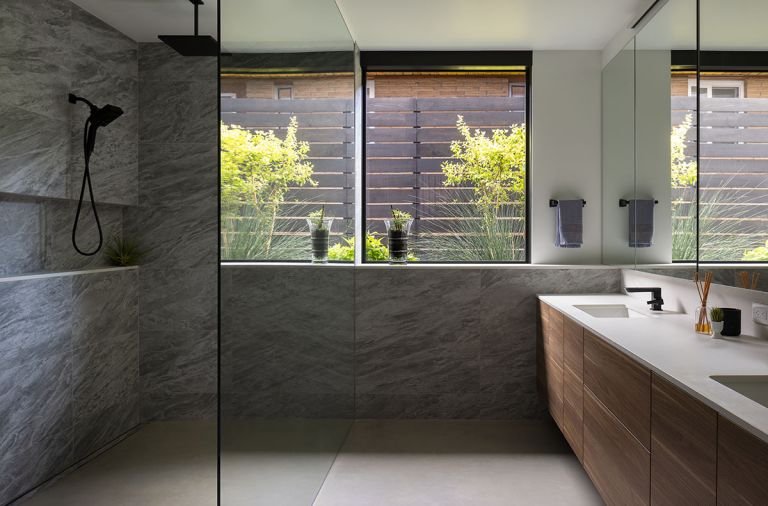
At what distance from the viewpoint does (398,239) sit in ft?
12.0

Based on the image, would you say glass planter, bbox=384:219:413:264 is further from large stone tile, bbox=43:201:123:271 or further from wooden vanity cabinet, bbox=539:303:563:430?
large stone tile, bbox=43:201:123:271

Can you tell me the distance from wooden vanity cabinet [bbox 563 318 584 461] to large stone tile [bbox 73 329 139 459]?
104 inches

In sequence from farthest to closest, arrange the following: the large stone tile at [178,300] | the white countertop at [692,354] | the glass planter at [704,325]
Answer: the large stone tile at [178,300] < the glass planter at [704,325] < the white countertop at [692,354]

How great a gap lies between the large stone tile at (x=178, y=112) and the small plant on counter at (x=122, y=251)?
68 centimetres

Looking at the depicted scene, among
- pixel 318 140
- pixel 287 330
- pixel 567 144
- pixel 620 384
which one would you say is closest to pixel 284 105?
pixel 318 140

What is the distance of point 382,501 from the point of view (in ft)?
8.30

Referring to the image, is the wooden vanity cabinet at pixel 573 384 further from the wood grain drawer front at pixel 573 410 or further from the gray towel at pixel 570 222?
the gray towel at pixel 570 222

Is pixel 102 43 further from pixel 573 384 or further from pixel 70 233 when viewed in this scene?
pixel 573 384

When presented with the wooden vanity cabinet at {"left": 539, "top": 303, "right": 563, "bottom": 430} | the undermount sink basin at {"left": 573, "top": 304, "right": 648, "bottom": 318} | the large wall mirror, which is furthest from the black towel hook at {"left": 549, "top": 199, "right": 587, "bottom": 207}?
the undermount sink basin at {"left": 573, "top": 304, "right": 648, "bottom": 318}

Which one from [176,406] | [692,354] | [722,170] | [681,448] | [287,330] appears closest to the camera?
[681,448]

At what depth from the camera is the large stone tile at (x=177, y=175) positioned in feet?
11.7

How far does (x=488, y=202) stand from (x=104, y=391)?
2.78 m

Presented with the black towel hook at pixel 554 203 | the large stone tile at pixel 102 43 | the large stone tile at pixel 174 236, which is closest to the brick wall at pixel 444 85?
the black towel hook at pixel 554 203

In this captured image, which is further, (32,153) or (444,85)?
(444,85)
